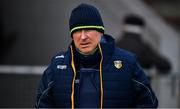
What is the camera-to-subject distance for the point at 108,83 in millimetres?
5375

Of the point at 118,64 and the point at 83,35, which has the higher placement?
the point at 83,35

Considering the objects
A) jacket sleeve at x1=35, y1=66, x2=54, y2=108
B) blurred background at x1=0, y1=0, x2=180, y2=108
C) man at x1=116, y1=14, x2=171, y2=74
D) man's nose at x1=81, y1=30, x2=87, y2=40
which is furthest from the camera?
blurred background at x1=0, y1=0, x2=180, y2=108

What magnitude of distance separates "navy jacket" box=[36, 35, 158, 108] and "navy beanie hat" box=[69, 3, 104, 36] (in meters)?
0.16

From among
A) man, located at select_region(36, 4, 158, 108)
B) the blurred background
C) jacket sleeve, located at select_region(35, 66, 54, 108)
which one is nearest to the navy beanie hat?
man, located at select_region(36, 4, 158, 108)

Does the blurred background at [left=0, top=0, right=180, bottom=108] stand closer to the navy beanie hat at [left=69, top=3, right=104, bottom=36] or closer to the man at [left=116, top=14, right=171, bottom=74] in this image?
the man at [left=116, top=14, right=171, bottom=74]

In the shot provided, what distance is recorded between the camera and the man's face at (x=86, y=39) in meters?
5.32

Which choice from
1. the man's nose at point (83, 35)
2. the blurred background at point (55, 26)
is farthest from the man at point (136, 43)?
the man's nose at point (83, 35)

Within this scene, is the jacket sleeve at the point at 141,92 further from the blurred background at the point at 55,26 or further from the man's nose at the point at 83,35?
the blurred background at the point at 55,26

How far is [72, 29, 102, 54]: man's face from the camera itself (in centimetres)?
532

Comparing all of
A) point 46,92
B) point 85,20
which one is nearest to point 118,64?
point 85,20

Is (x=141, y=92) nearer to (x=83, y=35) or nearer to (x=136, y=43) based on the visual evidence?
(x=83, y=35)

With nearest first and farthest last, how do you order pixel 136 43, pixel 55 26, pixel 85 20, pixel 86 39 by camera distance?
1. pixel 86 39
2. pixel 85 20
3. pixel 136 43
4. pixel 55 26

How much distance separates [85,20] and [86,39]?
0.63 ft

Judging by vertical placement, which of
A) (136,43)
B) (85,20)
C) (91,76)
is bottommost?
(91,76)
